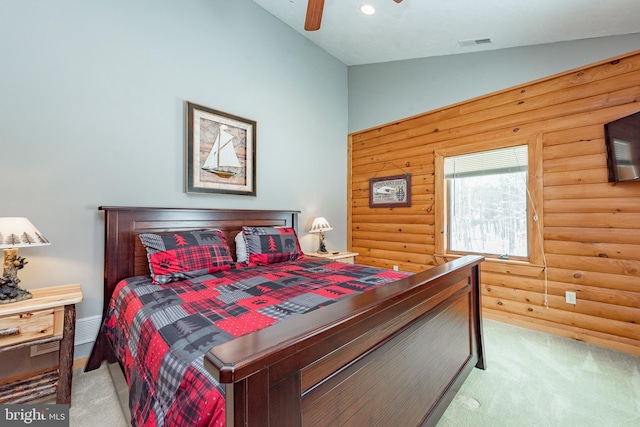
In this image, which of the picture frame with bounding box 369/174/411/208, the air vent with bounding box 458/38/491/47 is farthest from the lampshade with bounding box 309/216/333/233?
the air vent with bounding box 458/38/491/47

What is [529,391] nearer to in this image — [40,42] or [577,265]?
[577,265]

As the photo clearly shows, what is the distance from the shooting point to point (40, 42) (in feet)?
6.76

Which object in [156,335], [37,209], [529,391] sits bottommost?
[529,391]

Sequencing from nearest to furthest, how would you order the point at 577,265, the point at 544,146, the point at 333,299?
1. the point at 333,299
2. the point at 577,265
3. the point at 544,146

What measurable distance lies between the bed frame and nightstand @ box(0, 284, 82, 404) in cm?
40

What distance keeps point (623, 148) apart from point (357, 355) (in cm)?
290

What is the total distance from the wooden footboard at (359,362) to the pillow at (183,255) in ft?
5.33

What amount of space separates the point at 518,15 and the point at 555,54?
69 cm

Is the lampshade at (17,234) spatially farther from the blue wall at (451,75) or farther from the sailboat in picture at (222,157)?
the blue wall at (451,75)

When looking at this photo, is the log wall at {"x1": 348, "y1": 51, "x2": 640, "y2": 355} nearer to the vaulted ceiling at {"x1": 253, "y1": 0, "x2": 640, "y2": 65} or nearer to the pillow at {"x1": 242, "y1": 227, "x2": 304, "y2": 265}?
the vaulted ceiling at {"x1": 253, "y1": 0, "x2": 640, "y2": 65}

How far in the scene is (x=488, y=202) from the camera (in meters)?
3.30

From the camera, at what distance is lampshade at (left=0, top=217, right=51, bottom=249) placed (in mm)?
1590

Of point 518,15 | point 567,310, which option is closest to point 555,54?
point 518,15
